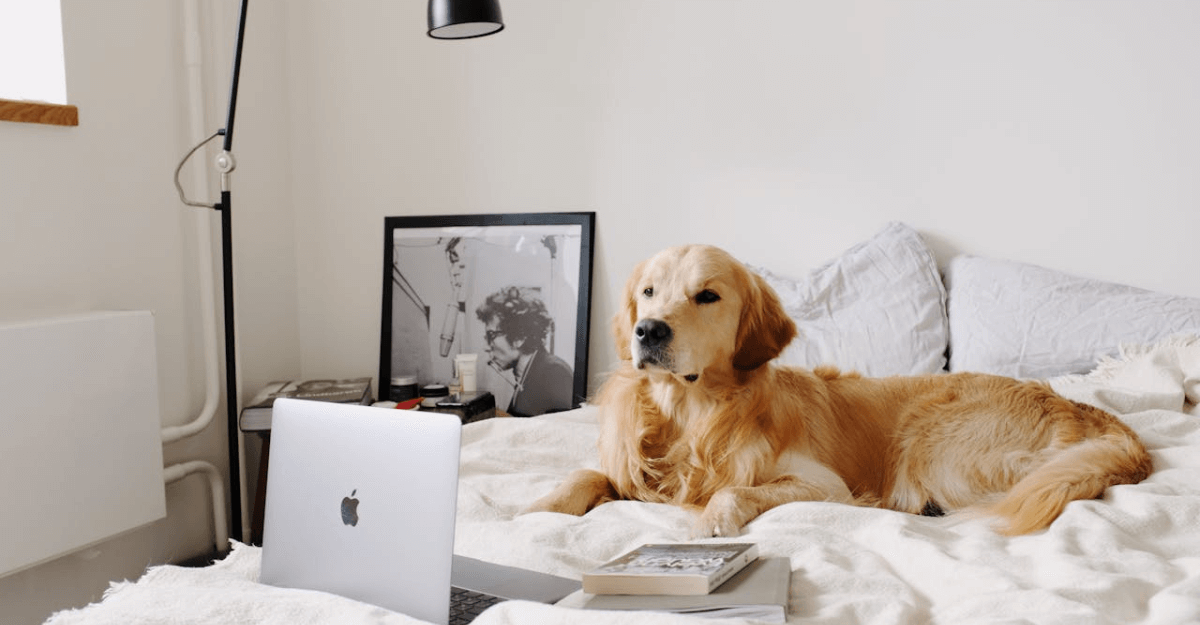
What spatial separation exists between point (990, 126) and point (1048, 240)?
0.99ft

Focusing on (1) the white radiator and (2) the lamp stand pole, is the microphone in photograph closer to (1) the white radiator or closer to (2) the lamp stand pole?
(2) the lamp stand pole

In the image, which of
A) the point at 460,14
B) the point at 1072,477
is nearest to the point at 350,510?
the point at 1072,477

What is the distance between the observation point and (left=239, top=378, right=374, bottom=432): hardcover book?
2.64 metres

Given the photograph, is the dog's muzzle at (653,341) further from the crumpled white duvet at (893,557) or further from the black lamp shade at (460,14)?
the black lamp shade at (460,14)

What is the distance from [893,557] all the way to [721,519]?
28 cm

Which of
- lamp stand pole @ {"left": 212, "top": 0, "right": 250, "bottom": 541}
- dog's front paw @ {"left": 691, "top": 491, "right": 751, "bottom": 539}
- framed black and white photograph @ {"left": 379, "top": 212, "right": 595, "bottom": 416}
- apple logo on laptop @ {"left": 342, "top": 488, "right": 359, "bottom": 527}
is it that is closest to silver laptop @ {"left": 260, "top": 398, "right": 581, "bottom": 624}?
apple logo on laptop @ {"left": 342, "top": 488, "right": 359, "bottom": 527}

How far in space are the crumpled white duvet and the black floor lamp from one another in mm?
798

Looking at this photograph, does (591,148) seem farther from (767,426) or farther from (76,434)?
(76,434)

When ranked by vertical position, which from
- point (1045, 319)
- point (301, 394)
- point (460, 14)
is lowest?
point (301, 394)

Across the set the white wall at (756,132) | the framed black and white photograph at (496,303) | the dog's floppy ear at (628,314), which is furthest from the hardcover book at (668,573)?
the framed black and white photograph at (496,303)

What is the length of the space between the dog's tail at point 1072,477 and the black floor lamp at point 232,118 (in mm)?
1354

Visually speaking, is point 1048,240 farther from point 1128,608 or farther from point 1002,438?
point 1128,608

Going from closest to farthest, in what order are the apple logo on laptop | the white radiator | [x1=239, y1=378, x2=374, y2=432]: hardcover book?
the apple logo on laptop < the white radiator < [x1=239, y1=378, x2=374, y2=432]: hardcover book

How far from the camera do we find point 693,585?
1070 millimetres
